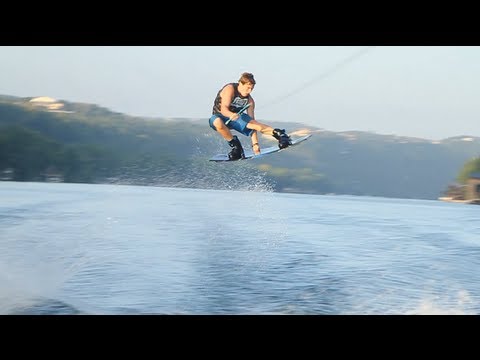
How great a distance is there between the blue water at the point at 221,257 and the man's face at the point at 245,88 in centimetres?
202

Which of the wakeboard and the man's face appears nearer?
the man's face

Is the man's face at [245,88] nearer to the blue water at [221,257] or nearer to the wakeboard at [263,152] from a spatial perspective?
the wakeboard at [263,152]

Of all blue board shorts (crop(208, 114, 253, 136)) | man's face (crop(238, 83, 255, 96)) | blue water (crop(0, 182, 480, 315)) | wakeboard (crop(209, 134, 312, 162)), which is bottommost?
blue water (crop(0, 182, 480, 315))

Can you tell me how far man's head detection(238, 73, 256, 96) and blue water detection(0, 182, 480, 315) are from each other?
2.03m

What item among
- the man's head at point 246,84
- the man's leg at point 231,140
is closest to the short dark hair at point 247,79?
the man's head at point 246,84

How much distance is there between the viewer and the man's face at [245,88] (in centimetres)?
600

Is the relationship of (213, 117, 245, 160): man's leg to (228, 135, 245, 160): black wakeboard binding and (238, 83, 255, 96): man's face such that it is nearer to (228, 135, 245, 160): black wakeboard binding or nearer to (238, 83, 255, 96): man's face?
(228, 135, 245, 160): black wakeboard binding

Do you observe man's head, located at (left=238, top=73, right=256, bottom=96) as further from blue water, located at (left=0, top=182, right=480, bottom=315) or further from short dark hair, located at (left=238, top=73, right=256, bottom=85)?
blue water, located at (left=0, top=182, right=480, bottom=315)

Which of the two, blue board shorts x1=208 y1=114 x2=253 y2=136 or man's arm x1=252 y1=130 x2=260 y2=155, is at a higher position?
blue board shorts x1=208 y1=114 x2=253 y2=136

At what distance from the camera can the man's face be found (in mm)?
6004

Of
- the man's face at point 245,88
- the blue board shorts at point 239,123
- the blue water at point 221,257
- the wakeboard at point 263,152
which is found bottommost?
the blue water at point 221,257

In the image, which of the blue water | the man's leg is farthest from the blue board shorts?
the blue water

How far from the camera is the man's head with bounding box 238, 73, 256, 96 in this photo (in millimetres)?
5961
